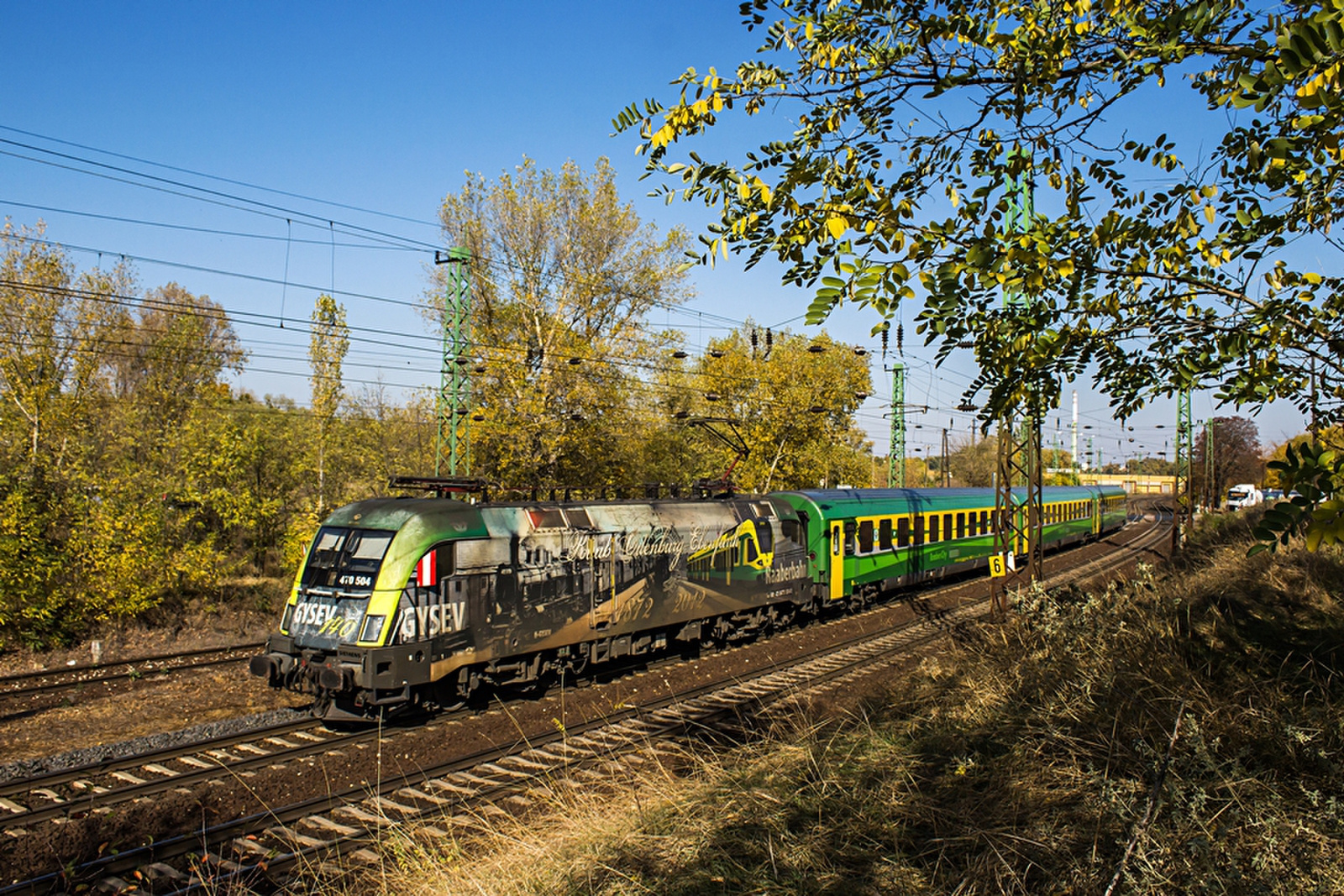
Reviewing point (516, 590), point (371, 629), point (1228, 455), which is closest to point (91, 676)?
point (371, 629)

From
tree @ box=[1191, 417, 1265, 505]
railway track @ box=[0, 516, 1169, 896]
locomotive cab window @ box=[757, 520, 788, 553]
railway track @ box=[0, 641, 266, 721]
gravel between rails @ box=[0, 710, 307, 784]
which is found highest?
tree @ box=[1191, 417, 1265, 505]

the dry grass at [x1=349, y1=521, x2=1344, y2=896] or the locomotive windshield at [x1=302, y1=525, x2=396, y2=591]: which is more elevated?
the locomotive windshield at [x1=302, y1=525, x2=396, y2=591]

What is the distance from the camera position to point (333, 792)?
7734mm

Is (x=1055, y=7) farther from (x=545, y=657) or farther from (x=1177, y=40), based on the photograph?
(x=545, y=657)

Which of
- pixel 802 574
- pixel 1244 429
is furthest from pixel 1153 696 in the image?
pixel 1244 429

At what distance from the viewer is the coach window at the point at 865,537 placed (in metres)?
18.0

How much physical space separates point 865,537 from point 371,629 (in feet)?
39.7

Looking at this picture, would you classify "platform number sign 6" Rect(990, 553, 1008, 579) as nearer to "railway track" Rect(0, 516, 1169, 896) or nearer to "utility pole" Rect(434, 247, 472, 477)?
"railway track" Rect(0, 516, 1169, 896)

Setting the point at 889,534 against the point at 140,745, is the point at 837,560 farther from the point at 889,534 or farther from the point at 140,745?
the point at 140,745

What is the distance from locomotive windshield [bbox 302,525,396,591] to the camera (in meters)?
9.47

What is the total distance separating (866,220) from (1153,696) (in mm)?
4639

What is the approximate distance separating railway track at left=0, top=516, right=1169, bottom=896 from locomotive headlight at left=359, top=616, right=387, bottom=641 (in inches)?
49.2

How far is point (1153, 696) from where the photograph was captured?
5977 mm

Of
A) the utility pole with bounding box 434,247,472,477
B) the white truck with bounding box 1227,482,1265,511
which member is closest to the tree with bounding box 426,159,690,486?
the utility pole with bounding box 434,247,472,477
